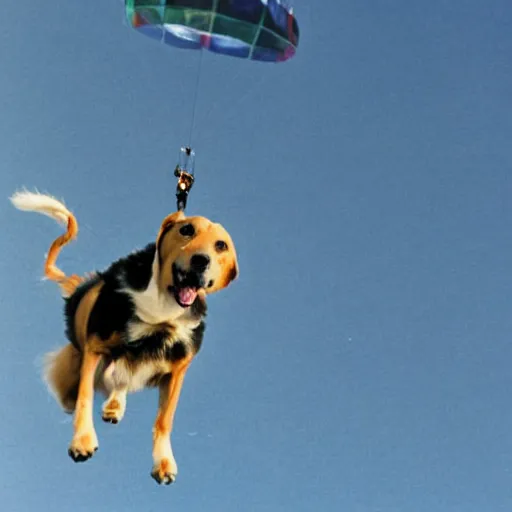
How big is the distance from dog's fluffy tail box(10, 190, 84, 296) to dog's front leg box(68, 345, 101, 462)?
1.24 meters

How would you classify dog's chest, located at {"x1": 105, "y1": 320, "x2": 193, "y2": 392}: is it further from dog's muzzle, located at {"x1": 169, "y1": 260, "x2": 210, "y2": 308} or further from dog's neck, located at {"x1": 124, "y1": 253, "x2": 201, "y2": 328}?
dog's muzzle, located at {"x1": 169, "y1": 260, "x2": 210, "y2": 308}

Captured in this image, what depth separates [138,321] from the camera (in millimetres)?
13461

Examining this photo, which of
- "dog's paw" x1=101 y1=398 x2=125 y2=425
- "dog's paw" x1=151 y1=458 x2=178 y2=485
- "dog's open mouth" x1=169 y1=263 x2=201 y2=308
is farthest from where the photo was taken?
"dog's paw" x1=101 y1=398 x2=125 y2=425

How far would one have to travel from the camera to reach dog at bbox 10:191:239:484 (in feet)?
42.5

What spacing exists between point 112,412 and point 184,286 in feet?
7.36

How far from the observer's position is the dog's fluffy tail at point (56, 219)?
1422 cm

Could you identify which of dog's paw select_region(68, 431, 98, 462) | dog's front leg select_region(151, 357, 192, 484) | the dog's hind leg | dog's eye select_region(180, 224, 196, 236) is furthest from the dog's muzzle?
dog's paw select_region(68, 431, 98, 462)

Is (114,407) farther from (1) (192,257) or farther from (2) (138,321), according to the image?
(1) (192,257)

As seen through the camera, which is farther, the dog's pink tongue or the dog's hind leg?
the dog's hind leg

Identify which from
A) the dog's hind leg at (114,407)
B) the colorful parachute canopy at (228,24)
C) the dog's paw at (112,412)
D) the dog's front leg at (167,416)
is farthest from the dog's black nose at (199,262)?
the colorful parachute canopy at (228,24)

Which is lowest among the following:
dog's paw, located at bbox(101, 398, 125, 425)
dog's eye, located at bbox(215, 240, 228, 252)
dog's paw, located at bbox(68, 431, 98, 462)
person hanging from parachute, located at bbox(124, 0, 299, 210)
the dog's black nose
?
dog's paw, located at bbox(68, 431, 98, 462)

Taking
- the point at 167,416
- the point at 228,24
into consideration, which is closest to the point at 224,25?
the point at 228,24

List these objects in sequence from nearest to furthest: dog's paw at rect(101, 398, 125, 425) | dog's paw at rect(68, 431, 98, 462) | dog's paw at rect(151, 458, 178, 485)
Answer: dog's paw at rect(68, 431, 98, 462)
dog's paw at rect(151, 458, 178, 485)
dog's paw at rect(101, 398, 125, 425)

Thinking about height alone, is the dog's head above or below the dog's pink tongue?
above
